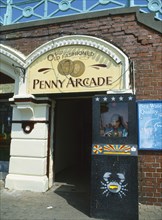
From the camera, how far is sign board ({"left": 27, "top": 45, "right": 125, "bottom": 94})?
5.38 m

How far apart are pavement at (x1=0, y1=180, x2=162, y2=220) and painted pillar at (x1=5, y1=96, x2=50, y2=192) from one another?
26cm

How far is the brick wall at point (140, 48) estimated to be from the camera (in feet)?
16.1

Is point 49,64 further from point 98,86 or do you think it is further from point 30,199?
point 30,199

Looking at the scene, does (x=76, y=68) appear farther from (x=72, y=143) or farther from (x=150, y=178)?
(x=72, y=143)

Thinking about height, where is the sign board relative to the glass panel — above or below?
above

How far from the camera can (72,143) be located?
9.54 meters

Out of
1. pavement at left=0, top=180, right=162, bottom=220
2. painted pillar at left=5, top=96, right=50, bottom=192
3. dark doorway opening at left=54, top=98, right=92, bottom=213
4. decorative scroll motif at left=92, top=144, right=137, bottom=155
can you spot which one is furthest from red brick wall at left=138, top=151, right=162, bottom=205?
painted pillar at left=5, top=96, right=50, bottom=192

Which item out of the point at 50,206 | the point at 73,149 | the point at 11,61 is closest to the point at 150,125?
the point at 50,206

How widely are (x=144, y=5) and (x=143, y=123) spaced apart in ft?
9.70

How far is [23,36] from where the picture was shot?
627 centimetres

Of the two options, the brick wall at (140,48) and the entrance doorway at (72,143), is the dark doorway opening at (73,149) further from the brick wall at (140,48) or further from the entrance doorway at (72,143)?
the brick wall at (140,48)

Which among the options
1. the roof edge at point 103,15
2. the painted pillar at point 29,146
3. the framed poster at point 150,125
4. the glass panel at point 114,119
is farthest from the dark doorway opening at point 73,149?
the roof edge at point 103,15

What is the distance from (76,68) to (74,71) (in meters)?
0.09

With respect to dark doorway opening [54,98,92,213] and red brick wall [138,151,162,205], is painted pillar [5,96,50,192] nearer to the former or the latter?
dark doorway opening [54,98,92,213]
